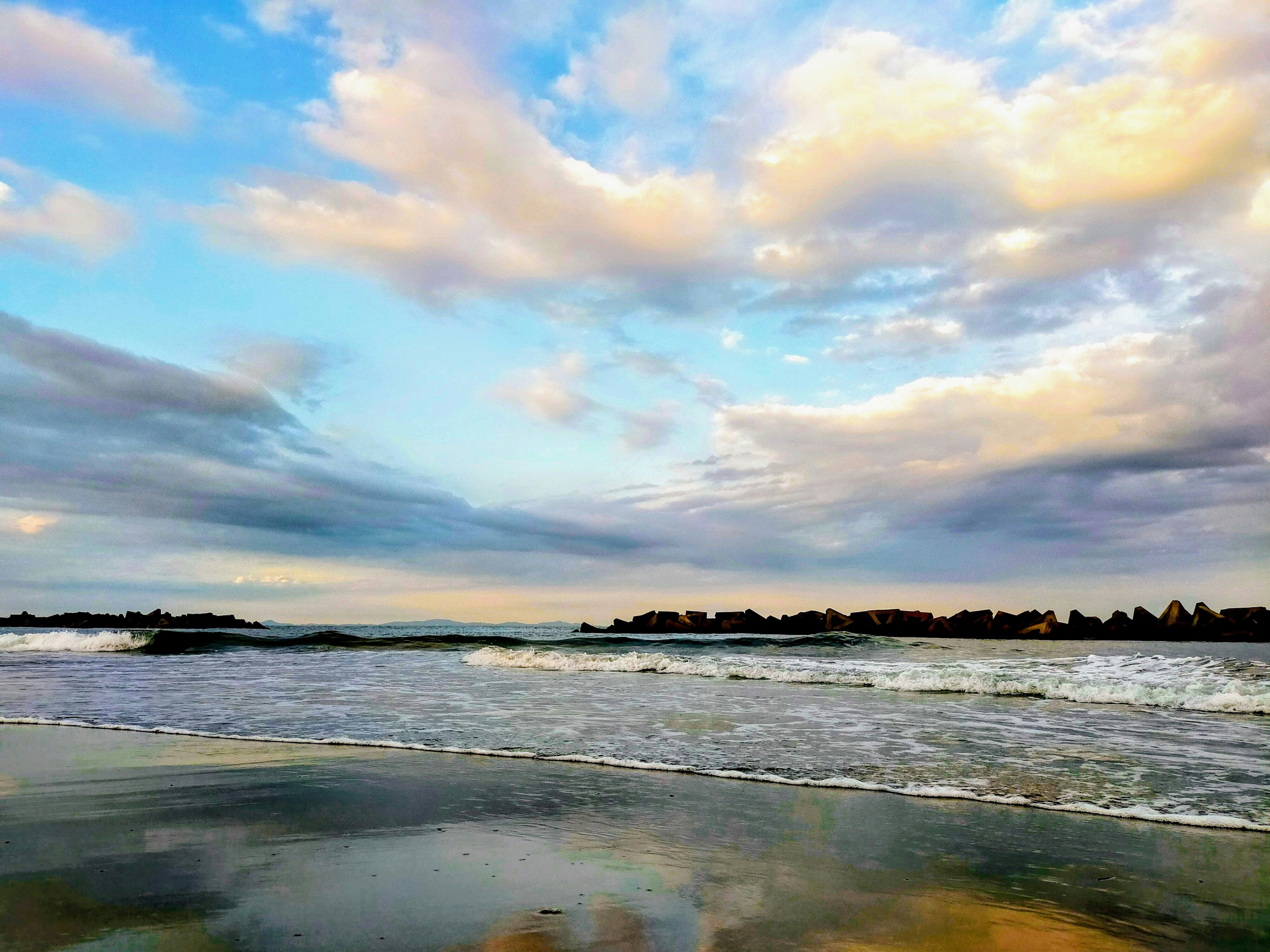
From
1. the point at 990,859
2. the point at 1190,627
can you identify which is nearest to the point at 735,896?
the point at 990,859

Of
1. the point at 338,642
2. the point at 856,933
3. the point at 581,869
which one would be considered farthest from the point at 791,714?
the point at 338,642

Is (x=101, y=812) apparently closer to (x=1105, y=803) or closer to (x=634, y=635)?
(x=1105, y=803)

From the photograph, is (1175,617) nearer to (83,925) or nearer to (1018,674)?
(1018,674)

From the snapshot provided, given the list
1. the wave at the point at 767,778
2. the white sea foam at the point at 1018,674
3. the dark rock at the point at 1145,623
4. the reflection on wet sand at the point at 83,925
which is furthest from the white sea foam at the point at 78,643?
the dark rock at the point at 1145,623

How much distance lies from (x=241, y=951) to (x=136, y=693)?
41.4ft

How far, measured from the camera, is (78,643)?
30.0m

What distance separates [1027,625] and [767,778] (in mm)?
37149

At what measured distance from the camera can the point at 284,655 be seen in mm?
26531

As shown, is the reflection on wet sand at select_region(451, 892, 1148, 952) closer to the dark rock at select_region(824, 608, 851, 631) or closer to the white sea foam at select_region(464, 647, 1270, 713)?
the white sea foam at select_region(464, 647, 1270, 713)

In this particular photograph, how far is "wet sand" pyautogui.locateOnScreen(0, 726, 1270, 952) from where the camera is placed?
120 inches

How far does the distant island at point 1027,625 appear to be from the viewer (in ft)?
113

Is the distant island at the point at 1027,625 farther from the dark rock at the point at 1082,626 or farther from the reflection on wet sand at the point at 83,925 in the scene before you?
the reflection on wet sand at the point at 83,925

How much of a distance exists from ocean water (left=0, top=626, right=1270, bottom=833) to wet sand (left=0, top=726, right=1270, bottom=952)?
2.90 feet

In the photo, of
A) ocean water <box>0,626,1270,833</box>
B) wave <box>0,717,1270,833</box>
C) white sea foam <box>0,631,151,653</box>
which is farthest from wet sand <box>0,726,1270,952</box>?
white sea foam <box>0,631,151,653</box>
